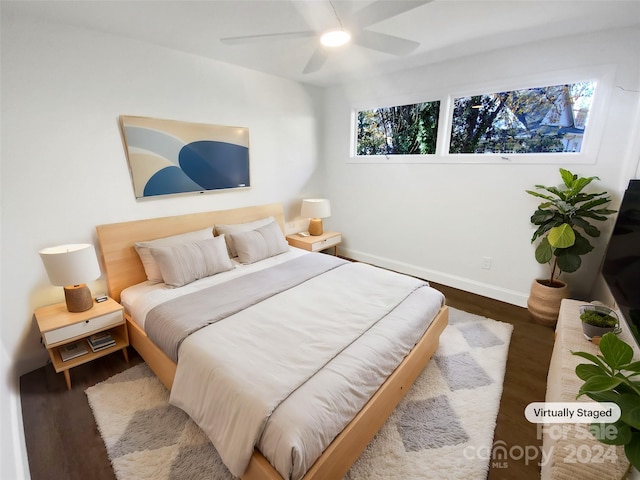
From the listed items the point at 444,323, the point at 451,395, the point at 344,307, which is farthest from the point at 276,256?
the point at 451,395

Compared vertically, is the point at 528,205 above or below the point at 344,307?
above

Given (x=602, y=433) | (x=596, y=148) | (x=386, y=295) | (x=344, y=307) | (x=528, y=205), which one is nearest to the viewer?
(x=602, y=433)

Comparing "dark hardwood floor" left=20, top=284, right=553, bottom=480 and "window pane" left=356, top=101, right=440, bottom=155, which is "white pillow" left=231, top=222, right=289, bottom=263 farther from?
"window pane" left=356, top=101, right=440, bottom=155

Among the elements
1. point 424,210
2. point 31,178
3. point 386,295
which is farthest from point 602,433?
point 31,178

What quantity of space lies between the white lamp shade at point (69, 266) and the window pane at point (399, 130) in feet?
10.7

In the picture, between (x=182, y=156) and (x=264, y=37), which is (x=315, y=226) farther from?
(x=264, y=37)

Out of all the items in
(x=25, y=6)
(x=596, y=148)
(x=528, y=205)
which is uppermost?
(x=25, y=6)

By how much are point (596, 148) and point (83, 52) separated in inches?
160

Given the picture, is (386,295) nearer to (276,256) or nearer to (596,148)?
(276,256)

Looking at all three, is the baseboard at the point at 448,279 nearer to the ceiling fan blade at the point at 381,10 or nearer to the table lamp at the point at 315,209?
the table lamp at the point at 315,209

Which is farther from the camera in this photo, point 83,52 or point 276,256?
point 276,256

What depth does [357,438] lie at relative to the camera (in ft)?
4.40

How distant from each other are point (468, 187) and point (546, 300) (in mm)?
1283

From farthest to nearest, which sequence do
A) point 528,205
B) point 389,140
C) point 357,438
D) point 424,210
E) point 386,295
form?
point 389,140, point 424,210, point 528,205, point 386,295, point 357,438
